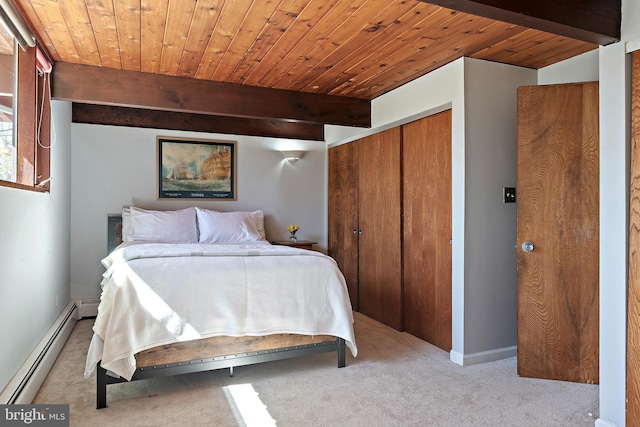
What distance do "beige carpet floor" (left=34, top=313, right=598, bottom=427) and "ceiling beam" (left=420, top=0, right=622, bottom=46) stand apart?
1.97m

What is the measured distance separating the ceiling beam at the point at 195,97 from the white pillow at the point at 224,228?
1229 millimetres

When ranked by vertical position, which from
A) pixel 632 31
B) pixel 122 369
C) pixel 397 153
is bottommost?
pixel 122 369

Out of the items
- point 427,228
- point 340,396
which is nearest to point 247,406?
point 340,396

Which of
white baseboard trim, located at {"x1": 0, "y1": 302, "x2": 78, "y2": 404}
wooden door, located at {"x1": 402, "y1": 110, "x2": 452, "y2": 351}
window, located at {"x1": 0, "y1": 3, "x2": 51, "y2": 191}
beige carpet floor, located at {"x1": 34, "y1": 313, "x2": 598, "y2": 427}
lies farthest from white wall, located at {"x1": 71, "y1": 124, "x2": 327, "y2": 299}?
wooden door, located at {"x1": 402, "y1": 110, "x2": 452, "y2": 351}

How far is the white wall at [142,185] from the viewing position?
14.3 ft

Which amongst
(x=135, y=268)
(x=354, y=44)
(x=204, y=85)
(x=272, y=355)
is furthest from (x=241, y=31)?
(x=272, y=355)

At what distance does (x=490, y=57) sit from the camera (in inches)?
122

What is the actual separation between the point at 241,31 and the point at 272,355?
Result: 2.06m

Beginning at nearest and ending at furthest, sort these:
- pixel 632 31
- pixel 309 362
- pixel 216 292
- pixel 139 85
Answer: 1. pixel 632 31
2. pixel 216 292
3. pixel 309 362
4. pixel 139 85

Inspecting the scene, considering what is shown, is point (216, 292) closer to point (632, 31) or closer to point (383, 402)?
point (383, 402)

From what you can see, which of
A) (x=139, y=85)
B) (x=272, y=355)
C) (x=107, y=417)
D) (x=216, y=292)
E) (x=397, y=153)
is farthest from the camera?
(x=397, y=153)

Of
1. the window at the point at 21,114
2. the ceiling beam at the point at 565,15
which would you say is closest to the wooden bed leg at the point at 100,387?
the window at the point at 21,114

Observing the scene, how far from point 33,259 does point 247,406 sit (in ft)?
5.31

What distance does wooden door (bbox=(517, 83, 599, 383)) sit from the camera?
108 inches
